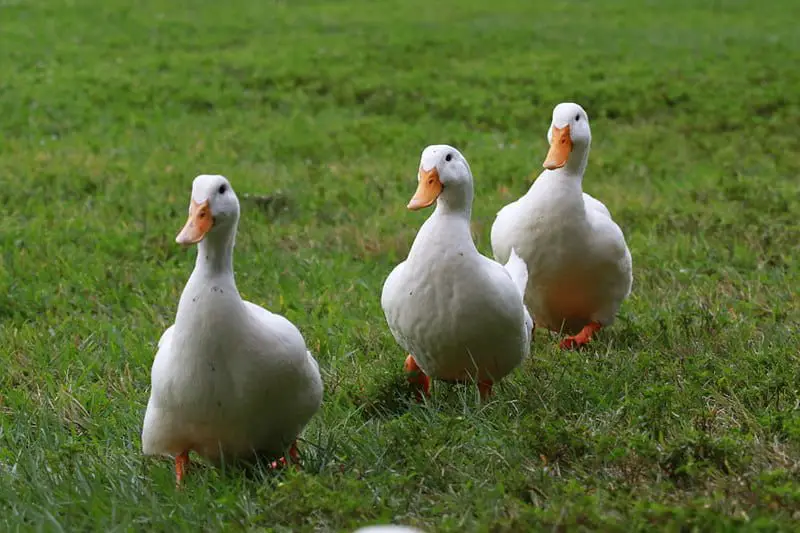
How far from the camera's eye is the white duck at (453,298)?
4355 mm

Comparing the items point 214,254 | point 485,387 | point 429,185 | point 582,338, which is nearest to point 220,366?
point 214,254

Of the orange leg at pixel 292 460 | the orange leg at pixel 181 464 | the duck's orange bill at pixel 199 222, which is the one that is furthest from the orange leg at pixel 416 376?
the duck's orange bill at pixel 199 222

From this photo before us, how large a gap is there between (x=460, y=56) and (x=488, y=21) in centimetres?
401

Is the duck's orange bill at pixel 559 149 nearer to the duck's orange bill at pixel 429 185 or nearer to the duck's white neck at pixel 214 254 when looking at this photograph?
the duck's orange bill at pixel 429 185

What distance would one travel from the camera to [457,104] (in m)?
12.7

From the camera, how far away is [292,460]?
3.77m

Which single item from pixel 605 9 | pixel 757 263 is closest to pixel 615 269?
pixel 757 263

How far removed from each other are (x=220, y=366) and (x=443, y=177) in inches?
54.1

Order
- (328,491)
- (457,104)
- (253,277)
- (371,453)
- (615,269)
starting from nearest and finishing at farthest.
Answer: (328,491)
(371,453)
(615,269)
(253,277)
(457,104)

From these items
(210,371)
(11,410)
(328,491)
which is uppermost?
(210,371)

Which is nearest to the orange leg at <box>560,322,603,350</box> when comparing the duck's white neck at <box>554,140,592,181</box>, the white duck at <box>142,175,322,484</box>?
the duck's white neck at <box>554,140,592,181</box>

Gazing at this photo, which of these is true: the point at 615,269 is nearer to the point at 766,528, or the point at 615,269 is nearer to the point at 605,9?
the point at 766,528

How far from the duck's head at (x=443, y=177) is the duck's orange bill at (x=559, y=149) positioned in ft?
2.33

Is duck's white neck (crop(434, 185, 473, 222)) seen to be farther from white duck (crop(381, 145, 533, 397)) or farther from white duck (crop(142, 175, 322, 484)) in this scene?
white duck (crop(142, 175, 322, 484))
